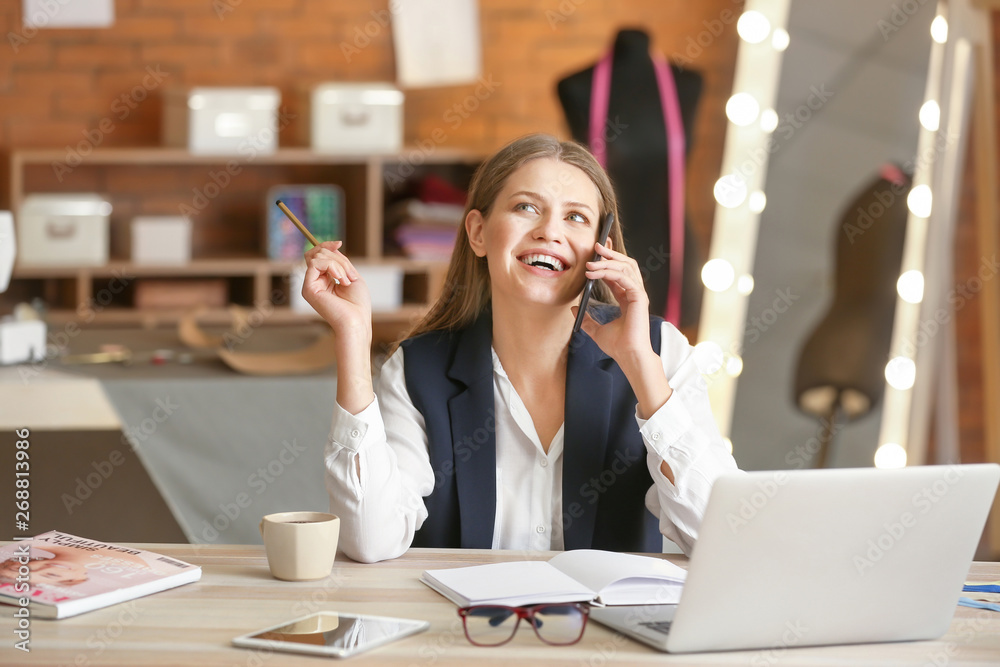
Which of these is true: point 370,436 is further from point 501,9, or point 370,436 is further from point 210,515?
point 501,9

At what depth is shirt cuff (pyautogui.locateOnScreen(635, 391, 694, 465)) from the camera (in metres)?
1.30

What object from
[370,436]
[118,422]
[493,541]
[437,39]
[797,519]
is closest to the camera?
[797,519]

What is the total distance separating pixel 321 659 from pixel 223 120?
2.85 meters

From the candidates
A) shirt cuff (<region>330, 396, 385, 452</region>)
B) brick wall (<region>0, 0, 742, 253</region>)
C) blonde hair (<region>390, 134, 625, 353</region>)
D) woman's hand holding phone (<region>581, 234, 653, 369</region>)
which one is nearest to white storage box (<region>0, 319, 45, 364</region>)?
blonde hair (<region>390, 134, 625, 353</region>)

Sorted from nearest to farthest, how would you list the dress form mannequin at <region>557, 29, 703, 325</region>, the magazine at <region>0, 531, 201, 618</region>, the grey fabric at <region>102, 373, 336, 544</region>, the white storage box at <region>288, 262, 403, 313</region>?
the magazine at <region>0, 531, 201, 618</region> → the grey fabric at <region>102, 373, 336, 544</region> → the dress form mannequin at <region>557, 29, 703, 325</region> → the white storage box at <region>288, 262, 403, 313</region>

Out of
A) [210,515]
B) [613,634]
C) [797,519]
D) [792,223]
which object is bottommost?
[210,515]

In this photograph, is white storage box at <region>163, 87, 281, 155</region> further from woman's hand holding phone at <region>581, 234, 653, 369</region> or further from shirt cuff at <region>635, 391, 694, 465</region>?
shirt cuff at <region>635, 391, 694, 465</region>

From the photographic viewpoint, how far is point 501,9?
12.7 feet

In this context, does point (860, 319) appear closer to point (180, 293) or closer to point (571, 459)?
point (571, 459)

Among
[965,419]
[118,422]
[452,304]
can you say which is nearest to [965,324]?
[965,419]

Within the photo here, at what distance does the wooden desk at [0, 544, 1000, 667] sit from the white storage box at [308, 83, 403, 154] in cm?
258

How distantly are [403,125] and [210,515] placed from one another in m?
2.06

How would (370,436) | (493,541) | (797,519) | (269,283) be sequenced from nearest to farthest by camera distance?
(797,519)
(370,436)
(493,541)
(269,283)

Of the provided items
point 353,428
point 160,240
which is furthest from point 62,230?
point 353,428
